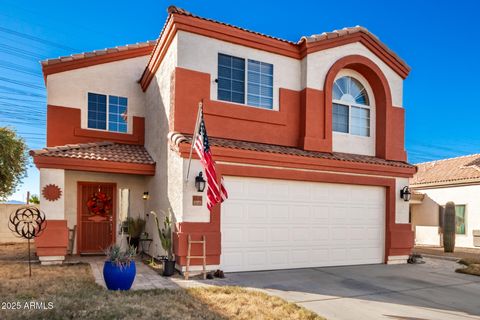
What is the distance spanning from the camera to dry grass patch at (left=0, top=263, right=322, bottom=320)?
18.7 ft

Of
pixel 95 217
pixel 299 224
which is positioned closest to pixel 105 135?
pixel 95 217

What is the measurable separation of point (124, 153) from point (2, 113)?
11.7 metres

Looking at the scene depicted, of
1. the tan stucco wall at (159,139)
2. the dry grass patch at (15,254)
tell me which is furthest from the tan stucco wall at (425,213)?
the dry grass patch at (15,254)

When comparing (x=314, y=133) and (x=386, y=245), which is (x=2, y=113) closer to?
(x=314, y=133)

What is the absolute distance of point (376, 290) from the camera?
8.25 meters

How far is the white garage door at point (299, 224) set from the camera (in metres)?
9.89

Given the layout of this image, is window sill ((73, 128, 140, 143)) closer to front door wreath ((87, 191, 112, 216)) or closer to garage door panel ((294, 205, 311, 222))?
front door wreath ((87, 191, 112, 216))

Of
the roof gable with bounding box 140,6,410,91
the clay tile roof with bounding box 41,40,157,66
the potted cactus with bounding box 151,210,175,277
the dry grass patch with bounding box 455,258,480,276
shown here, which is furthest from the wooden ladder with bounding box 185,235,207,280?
the clay tile roof with bounding box 41,40,157,66

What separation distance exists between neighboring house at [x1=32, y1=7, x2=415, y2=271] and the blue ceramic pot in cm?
193

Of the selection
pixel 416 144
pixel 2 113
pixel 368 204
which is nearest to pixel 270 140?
pixel 368 204

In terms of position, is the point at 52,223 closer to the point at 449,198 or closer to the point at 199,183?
the point at 199,183

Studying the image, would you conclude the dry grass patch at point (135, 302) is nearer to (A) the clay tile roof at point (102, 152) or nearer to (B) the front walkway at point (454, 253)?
(A) the clay tile roof at point (102, 152)

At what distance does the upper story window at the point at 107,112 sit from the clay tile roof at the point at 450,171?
56.4ft

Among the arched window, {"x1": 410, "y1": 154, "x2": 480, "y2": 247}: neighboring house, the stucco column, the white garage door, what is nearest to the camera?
the white garage door
